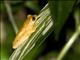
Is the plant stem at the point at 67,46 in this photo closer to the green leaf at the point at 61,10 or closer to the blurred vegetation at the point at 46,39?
the blurred vegetation at the point at 46,39

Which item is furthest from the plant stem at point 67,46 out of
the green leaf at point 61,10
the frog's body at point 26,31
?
the frog's body at point 26,31

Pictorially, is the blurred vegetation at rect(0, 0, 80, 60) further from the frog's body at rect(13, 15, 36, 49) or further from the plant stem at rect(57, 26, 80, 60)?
the frog's body at rect(13, 15, 36, 49)

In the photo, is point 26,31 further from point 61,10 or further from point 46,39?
point 46,39

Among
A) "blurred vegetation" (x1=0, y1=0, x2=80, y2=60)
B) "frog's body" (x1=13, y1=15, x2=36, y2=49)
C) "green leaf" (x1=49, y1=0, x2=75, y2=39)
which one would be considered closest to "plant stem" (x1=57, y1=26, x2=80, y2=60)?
"blurred vegetation" (x1=0, y1=0, x2=80, y2=60)

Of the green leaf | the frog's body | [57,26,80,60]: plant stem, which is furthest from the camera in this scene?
[57,26,80,60]: plant stem

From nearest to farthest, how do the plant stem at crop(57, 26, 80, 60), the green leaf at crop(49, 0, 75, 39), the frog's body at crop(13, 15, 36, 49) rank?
the frog's body at crop(13, 15, 36, 49) → the green leaf at crop(49, 0, 75, 39) → the plant stem at crop(57, 26, 80, 60)

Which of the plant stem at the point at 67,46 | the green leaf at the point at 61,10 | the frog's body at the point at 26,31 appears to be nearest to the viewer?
the frog's body at the point at 26,31

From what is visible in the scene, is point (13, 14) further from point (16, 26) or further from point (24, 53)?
point (24, 53)

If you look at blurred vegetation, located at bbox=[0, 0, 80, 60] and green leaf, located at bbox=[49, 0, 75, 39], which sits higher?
green leaf, located at bbox=[49, 0, 75, 39]

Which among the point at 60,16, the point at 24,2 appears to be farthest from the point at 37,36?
the point at 24,2

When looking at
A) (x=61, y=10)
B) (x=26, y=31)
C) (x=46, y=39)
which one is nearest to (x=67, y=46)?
(x=46, y=39)

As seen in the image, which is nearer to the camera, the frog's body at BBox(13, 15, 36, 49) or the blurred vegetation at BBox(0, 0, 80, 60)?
the frog's body at BBox(13, 15, 36, 49)
